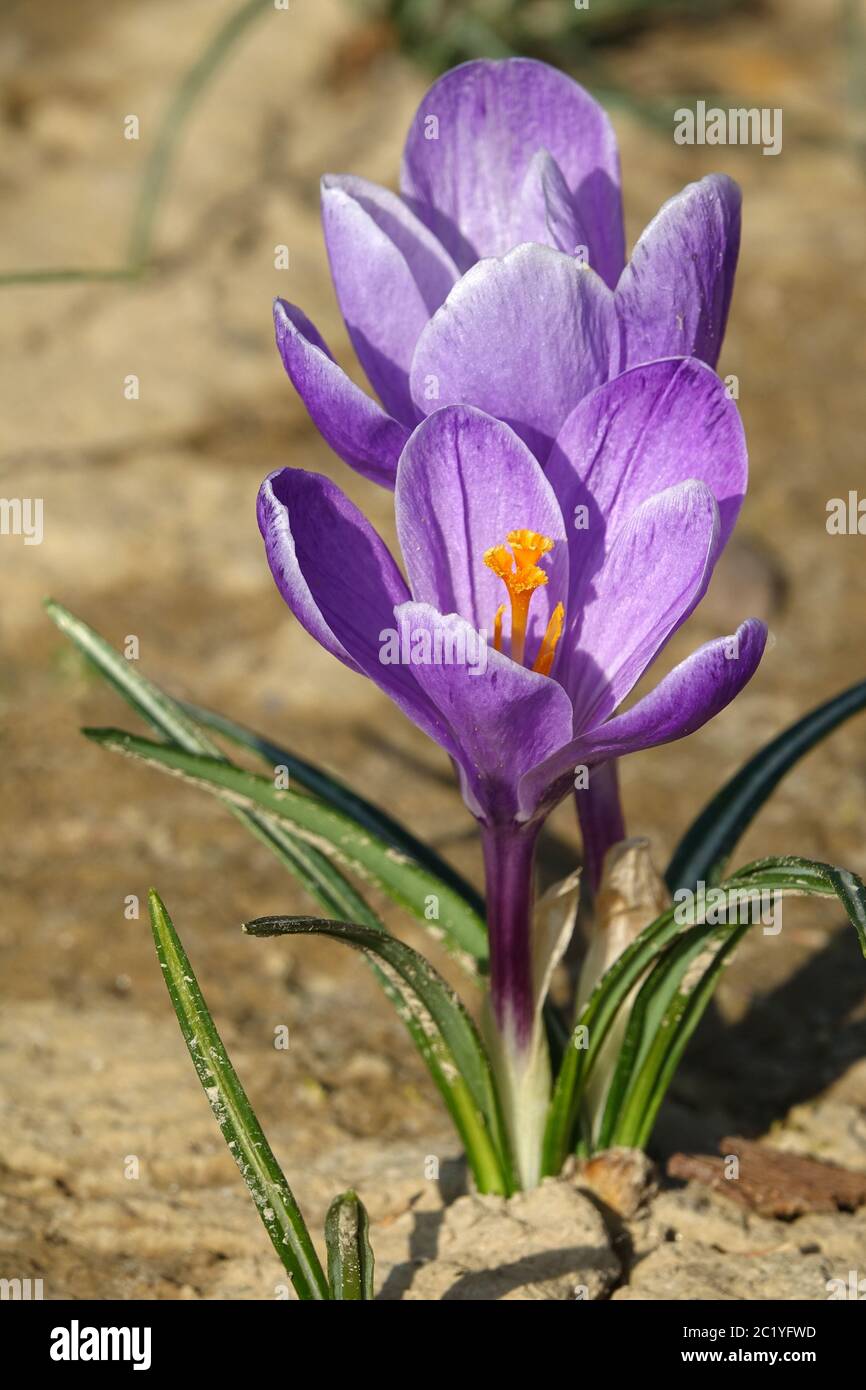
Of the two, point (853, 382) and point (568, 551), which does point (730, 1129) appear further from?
point (853, 382)

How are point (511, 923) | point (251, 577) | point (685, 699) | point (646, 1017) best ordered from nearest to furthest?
1. point (685, 699)
2. point (511, 923)
3. point (646, 1017)
4. point (251, 577)

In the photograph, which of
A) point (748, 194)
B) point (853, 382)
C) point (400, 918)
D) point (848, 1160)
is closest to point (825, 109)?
point (748, 194)

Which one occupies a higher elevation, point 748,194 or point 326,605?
point 748,194

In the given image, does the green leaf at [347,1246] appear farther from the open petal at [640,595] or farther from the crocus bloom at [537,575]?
the open petal at [640,595]

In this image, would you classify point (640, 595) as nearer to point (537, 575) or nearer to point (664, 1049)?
point (537, 575)

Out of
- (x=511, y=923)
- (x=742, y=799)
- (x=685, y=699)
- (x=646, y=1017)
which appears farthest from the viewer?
(x=742, y=799)

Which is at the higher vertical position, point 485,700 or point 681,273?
point 681,273

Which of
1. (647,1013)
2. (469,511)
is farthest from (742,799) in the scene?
(469,511)
